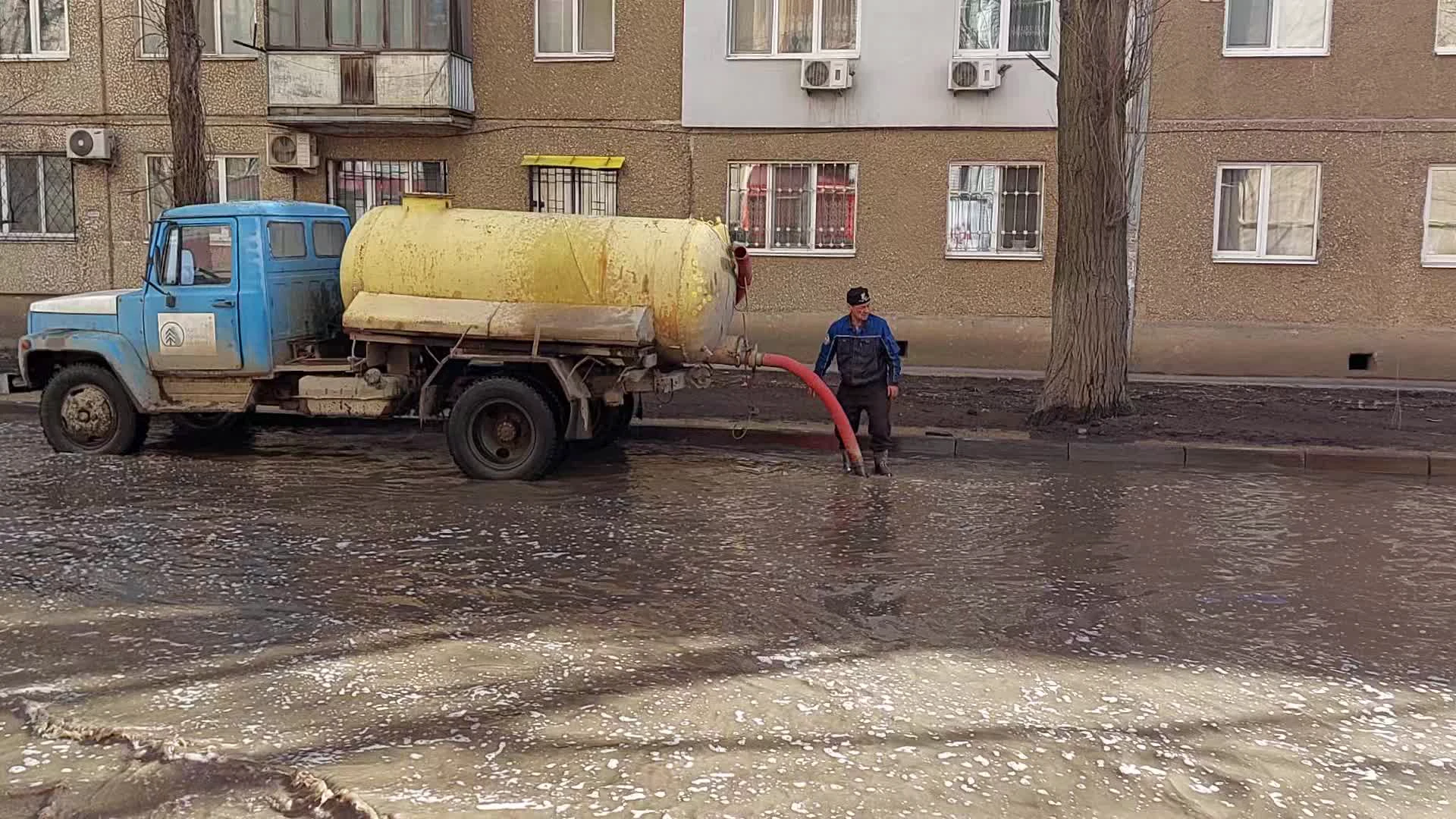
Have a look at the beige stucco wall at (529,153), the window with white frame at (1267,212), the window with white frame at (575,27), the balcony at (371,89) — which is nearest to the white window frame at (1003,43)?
the window with white frame at (1267,212)

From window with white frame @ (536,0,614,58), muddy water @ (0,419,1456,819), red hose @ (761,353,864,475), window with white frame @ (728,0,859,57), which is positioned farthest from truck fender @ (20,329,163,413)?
window with white frame @ (728,0,859,57)

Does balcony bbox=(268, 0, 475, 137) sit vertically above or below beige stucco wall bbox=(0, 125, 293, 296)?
above

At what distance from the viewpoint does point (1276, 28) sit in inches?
647

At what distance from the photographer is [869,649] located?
5.15 metres

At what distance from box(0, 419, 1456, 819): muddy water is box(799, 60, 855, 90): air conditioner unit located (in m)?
9.88

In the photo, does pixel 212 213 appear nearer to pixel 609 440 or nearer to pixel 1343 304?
pixel 609 440

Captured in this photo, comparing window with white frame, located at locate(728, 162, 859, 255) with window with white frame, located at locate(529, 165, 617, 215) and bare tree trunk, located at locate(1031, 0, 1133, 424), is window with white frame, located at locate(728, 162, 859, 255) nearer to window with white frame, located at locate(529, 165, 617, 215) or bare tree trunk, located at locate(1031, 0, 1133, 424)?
window with white frame, located at locate(529, 165, 617, 215)

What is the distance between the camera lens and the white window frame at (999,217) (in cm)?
1719

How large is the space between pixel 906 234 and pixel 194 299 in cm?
1074

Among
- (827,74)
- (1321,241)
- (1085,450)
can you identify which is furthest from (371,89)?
(1321,241)

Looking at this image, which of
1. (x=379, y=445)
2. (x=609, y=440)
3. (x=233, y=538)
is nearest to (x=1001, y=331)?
(x=609, y=440)

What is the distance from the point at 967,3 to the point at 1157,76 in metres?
2.88

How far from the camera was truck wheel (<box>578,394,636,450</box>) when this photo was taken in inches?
407

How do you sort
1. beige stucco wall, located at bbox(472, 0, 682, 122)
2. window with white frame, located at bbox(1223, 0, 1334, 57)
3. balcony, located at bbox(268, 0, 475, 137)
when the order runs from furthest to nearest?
beige stucco wall, located at bbox(472, 0, 682, 122) → balcony, located at bbox(268, 0, 475, 137) → window with white frame, located at bbox(1223, 0, 1334, 57)
